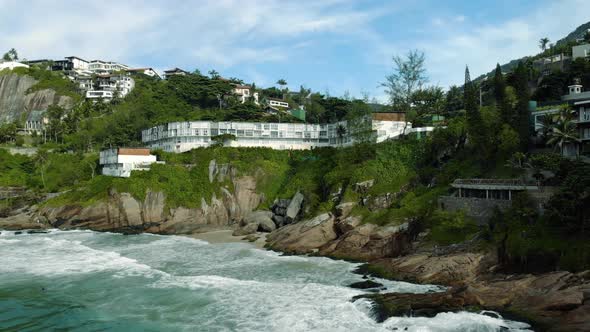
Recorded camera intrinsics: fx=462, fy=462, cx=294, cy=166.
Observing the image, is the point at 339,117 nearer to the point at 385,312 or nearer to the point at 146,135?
the point at 146,135

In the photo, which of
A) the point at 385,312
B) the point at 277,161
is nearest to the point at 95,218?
the point at 277,161

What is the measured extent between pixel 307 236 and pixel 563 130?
2603 cm

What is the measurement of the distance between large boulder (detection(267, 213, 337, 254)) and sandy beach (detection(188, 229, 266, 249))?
2.00 m

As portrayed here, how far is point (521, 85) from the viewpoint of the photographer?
45500 millimetres

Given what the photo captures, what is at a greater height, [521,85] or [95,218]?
[521,85]

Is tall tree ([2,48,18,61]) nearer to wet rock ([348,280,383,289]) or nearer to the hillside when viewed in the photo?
the hillside

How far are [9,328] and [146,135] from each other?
A: 7211cm

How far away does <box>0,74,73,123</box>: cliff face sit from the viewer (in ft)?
441

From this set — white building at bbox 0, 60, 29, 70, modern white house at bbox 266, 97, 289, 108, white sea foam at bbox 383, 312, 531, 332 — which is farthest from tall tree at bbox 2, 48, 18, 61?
white sea foam at bbox 383, 312, 531, 332

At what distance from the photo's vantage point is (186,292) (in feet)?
109

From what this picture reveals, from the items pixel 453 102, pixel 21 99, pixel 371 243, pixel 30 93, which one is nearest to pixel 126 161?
pixel 371 243

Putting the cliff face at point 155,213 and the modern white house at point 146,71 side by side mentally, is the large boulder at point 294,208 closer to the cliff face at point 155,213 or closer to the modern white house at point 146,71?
the cliff face at point 155,213

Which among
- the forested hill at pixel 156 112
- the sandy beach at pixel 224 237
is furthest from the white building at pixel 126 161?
the sandy beach at pixel 224 237

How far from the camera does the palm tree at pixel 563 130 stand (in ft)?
133
